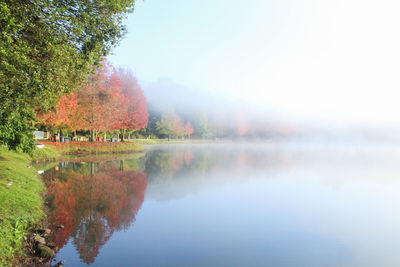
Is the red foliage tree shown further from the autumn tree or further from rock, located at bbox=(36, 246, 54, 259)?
rock, located at bbox=(36, 246, 54, 259)

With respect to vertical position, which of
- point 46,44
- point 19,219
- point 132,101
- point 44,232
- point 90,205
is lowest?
point 90,205

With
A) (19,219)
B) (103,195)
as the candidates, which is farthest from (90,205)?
(19,219)

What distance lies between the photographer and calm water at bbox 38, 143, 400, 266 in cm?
686

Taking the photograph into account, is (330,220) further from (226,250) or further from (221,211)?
(226,250)

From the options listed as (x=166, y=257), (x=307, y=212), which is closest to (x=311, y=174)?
(x=307, y=212)

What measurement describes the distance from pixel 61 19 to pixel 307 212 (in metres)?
11.5

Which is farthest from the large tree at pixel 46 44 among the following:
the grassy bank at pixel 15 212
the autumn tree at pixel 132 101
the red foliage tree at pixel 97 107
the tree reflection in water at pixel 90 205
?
the autumn tree at pixel 132 101

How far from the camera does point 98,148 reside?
109ft

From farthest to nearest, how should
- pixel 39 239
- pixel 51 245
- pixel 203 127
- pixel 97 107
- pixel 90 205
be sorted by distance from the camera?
pixel 203 127 < pixel 97 107 < pixel 90 205 < pixel 51 245 < pixel 39 239

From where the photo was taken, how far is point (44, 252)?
6.11 m

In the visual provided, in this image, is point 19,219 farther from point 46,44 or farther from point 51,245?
point 46,44

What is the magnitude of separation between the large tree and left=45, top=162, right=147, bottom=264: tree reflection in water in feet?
12.9

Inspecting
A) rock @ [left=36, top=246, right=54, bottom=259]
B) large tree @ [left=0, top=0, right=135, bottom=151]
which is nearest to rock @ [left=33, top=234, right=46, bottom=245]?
rock @ [left=36, top=246, right=54, bottom=259]

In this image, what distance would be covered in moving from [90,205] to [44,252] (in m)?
4.41
